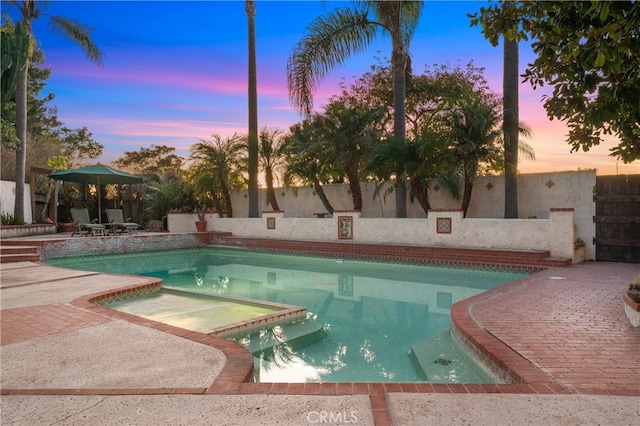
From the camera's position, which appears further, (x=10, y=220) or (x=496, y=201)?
(x=10, y=220)

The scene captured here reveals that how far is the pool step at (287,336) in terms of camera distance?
5.21 metres

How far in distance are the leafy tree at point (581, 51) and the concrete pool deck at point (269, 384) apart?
7.55 ft

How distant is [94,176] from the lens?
16.6m

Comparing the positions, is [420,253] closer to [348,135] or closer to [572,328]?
[348,135]

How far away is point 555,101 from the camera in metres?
4.04

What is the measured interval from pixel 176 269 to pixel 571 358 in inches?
427

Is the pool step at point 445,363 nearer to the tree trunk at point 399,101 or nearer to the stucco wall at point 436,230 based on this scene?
the stucco wall at point 436,230

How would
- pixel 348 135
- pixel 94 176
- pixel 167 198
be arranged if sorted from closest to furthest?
pixel 348 135 < pixel 94 176 < pixel 167 198

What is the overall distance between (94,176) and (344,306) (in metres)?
13.6

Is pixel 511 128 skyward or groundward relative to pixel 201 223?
skyward

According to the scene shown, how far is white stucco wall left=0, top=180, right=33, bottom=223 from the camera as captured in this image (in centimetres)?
1731

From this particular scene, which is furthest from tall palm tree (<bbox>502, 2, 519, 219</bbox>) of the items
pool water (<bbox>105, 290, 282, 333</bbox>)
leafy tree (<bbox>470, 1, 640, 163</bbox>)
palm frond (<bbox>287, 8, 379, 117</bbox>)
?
pool water (<bbox>105, 290, 282, 333</bbox>)

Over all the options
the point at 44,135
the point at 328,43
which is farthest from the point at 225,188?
the point at 44,135

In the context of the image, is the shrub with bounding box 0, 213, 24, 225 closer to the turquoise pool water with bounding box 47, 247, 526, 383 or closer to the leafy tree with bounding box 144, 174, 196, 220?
the turquoise pool water with bounding box 47, 247, 526, 383
